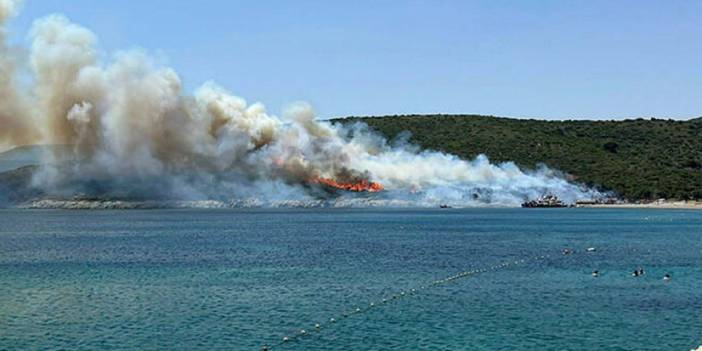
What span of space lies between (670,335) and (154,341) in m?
36.2

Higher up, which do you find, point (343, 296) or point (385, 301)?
point (343, 296)

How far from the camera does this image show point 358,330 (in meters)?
61.7

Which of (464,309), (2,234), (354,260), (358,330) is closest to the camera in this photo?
(358,330)

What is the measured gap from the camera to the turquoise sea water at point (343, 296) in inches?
2286

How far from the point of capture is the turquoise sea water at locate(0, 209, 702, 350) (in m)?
58.1

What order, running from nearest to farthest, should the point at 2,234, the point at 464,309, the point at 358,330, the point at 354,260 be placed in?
the point at 358,330 → the point at 464,309 → the point at 354,260 → the point at 2,234

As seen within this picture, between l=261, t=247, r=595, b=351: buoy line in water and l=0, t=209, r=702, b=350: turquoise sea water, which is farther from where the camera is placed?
l=261, t=247, r=595, b=351: buoy line in water

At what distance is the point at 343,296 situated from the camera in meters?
77.2

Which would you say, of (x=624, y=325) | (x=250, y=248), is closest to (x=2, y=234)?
(x=250, y=248)

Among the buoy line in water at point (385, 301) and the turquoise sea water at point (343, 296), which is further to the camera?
the buoy line in water at point (385, 301)

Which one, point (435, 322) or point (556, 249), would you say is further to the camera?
point (556, 249)

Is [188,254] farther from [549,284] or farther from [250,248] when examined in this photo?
[549,284]

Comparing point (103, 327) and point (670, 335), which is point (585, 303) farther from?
point (103, 327)

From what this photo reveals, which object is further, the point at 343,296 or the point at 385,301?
the point at 343,296
